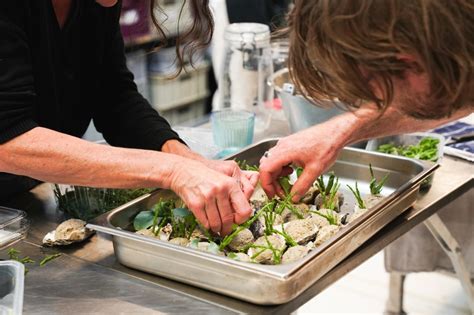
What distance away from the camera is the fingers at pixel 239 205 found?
4.04 feet

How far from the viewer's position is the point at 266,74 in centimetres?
212

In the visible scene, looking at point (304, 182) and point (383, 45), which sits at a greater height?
point (383, 45)

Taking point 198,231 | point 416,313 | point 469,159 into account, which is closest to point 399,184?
point 469,159

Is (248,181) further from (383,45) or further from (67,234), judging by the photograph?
(383,45)

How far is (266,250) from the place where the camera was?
3.90 ft

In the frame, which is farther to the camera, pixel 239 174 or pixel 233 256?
pixel 239 174

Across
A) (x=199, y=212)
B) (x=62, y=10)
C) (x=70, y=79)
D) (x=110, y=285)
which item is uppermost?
(x=62, y=10)

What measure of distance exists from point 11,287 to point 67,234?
0.22m

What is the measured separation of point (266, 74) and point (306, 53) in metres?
1.20

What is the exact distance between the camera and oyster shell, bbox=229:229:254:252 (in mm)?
1233

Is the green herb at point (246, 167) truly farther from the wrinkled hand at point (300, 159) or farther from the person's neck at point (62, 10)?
the person's neck at point (62, 10)

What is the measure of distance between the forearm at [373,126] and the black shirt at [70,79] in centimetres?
38

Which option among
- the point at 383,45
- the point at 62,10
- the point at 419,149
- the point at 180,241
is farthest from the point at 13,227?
the point at 419,149

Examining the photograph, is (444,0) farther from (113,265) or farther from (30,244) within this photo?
(30,244)
